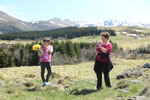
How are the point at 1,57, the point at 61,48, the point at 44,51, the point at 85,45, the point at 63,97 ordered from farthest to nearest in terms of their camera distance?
1. the point at 85,45
2. the point at 61,48
3. the point at 1,57
4. the point at 44,51
5. the point at 63,97

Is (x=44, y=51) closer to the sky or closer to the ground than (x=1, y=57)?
closer to the sky

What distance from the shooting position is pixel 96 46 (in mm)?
8453

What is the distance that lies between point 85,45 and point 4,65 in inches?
2506

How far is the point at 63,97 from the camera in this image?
7867 millimetres

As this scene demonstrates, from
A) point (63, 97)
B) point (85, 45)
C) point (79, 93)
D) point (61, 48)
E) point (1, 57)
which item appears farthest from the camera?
point (85, 45)

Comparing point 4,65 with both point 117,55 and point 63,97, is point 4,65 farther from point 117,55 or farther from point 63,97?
point 117,55

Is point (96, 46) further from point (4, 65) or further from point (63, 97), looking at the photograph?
point (4, 65)

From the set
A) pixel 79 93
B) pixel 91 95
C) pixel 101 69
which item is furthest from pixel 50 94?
pixel 101 69

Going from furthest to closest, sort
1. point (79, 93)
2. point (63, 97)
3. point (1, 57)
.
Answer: point (1, 57) → point (79, 93) → point (63, 97)

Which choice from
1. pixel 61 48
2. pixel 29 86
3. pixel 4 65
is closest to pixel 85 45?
pixel 61 48

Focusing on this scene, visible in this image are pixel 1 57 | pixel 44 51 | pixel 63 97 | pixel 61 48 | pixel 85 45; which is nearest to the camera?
pixel 63 97

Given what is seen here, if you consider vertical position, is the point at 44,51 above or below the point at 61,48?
above

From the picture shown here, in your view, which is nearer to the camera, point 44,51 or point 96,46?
point 96,46

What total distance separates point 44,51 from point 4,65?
64.0 meters
